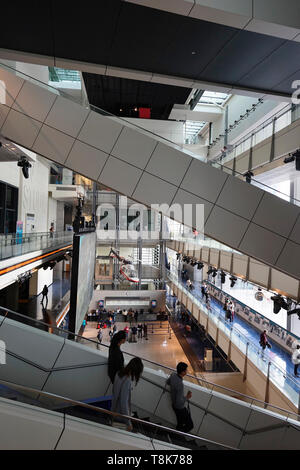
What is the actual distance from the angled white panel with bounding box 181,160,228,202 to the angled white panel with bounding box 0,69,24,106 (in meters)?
4.81

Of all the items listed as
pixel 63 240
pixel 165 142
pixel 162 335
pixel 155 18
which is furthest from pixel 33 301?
pixel 155 18

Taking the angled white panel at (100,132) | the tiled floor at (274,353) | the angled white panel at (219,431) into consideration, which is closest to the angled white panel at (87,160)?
the angled white panel at (100,132)

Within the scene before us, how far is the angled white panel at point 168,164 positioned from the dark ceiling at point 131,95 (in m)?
15.7

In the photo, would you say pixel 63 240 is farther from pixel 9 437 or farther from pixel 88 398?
pixel 9 437

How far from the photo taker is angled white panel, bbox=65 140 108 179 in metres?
6.22

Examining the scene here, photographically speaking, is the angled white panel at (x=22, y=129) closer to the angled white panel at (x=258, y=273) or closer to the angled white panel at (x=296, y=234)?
the angled white panel at (x=296, y=234)

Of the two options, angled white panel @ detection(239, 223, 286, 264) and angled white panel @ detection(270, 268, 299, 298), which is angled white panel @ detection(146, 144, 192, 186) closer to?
angled white panel @ detection(239, 223, 286, 264)

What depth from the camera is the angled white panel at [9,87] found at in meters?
6.32

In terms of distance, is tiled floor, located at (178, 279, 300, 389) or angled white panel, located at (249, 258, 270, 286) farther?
tiled floor, located at (178, 279, 300, 389)

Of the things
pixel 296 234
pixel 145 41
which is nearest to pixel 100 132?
pixel 145 41

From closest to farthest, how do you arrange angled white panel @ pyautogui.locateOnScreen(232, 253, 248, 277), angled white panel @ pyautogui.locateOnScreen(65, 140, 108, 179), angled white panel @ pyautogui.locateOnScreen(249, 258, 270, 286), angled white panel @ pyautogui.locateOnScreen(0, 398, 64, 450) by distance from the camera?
angled white panel @ pyautogui.locateOnScreen(0, 398, 64, 450) → angled white panel @ pyautogui.locateOnScreen(65, 140, 108, 179) → angled white panel @ pyautogui.locateOnScreen(249, 258, 270, 286) → angled white panel @ pyautogui.locateOnScreen(232, 253, 248, 277)

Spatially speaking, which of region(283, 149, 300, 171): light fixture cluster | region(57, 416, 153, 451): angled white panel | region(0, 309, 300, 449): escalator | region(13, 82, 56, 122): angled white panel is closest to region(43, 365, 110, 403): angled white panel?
region(0, 309, 300, 449): escalator

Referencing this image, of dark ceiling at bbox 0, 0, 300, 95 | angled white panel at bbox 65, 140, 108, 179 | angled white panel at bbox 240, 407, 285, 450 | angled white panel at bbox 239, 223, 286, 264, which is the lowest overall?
angled white panel at bbox 240, 407, 285, 450

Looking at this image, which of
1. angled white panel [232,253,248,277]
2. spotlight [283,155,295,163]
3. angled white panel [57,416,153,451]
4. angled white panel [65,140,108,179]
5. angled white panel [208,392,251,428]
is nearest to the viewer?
angled white panel [57,416,153,451]
